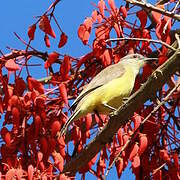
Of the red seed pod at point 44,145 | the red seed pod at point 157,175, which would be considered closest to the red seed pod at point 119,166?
the red seed pod at point 157,175

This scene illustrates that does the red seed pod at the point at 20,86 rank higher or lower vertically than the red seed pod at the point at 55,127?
higher

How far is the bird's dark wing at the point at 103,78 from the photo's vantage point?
4.77 metres

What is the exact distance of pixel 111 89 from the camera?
537cm

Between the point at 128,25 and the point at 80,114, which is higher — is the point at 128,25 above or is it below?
above

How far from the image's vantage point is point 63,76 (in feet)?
14.2

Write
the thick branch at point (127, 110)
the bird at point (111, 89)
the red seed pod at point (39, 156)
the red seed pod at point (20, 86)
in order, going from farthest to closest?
the bird at point (111, 89) → the red seed pod at point (20, 86) → the red seed pod at point (39, 156) → the thick branch at point (127, 110)

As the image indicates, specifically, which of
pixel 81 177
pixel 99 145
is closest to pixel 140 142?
pixel 99 145

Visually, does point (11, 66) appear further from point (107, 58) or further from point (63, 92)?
point (107, 58)

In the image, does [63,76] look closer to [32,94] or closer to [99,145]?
[32,94]

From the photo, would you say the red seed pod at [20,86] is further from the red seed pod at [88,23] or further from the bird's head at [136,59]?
the bird's head at [136,59]

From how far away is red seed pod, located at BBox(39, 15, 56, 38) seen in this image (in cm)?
445

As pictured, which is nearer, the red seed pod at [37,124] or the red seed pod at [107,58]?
the red seed pod at [37,124]

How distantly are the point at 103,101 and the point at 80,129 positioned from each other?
89 centimetres

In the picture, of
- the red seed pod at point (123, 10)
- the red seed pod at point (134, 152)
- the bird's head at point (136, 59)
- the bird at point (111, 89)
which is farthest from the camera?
the bird at point (111, 89)
